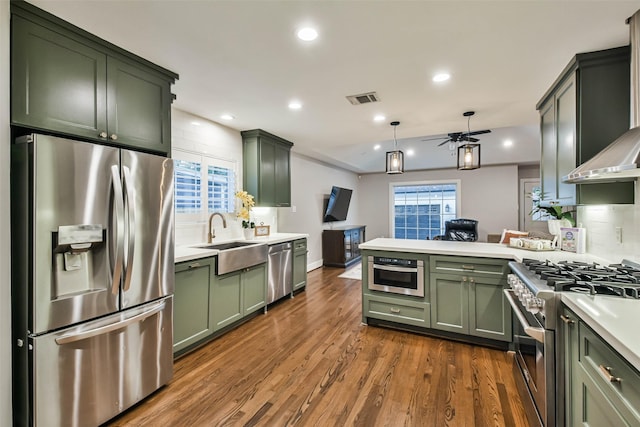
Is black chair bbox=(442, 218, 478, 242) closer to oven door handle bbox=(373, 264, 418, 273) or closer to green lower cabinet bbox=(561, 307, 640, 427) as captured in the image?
oven door handle bbox=(373, 264, 418, 273)

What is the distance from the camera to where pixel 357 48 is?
80.8 inches

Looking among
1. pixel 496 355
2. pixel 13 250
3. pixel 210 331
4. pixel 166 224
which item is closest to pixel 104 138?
pixel 166 224

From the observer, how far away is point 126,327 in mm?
1872

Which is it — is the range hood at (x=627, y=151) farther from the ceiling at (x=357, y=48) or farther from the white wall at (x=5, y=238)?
the white wall at (x=5, y=238)

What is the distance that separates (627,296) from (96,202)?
285cm

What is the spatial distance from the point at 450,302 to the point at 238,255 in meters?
2.22

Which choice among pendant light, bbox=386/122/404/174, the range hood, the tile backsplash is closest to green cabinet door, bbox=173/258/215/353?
pendant light, bbox=386/122/404/174

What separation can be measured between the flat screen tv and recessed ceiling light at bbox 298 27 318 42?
4.74m

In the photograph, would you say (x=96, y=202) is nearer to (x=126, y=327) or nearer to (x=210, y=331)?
(x=126, y=327)

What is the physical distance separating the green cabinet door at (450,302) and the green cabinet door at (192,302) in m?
2.20

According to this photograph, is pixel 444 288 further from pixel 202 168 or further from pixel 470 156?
pixel 202 168

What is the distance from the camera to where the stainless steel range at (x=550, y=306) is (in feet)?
5.07

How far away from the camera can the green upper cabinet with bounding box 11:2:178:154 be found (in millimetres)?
1575

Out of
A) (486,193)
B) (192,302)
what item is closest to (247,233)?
(192,302)
